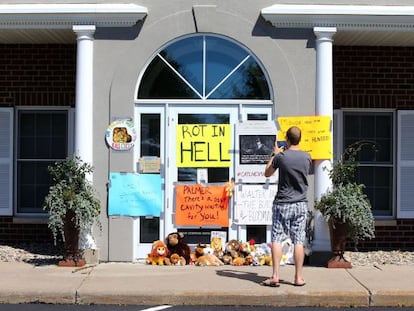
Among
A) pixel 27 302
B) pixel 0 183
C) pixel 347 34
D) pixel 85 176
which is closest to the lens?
pixel 27 302

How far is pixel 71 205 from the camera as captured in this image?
8438 millimetres

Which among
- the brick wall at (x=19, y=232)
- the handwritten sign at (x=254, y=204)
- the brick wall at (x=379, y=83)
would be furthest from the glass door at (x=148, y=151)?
the brick wall at (x=379, y=83)

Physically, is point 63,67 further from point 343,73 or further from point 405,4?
point 405,4

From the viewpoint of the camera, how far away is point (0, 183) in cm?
1054

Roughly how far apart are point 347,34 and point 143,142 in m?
3.43

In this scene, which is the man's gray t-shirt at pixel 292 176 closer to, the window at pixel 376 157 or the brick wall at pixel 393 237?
the window at pixel 376 157

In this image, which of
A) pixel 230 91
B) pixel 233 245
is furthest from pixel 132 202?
pixel 230 91

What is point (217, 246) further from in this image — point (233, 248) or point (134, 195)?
point (134, 195)

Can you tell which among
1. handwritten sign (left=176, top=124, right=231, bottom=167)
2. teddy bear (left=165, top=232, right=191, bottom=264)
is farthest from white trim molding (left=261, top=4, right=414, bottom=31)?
teddy bear (left=165, top=232, right=191, bottom=264)

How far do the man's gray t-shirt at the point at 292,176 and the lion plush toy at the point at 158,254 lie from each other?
6.99 feet

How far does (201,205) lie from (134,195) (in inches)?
37.9

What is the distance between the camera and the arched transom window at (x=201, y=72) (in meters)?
9.27

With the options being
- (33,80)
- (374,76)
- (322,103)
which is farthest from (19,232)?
(374,76)

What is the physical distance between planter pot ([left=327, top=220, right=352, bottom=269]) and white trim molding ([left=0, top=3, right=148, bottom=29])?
156 inches
